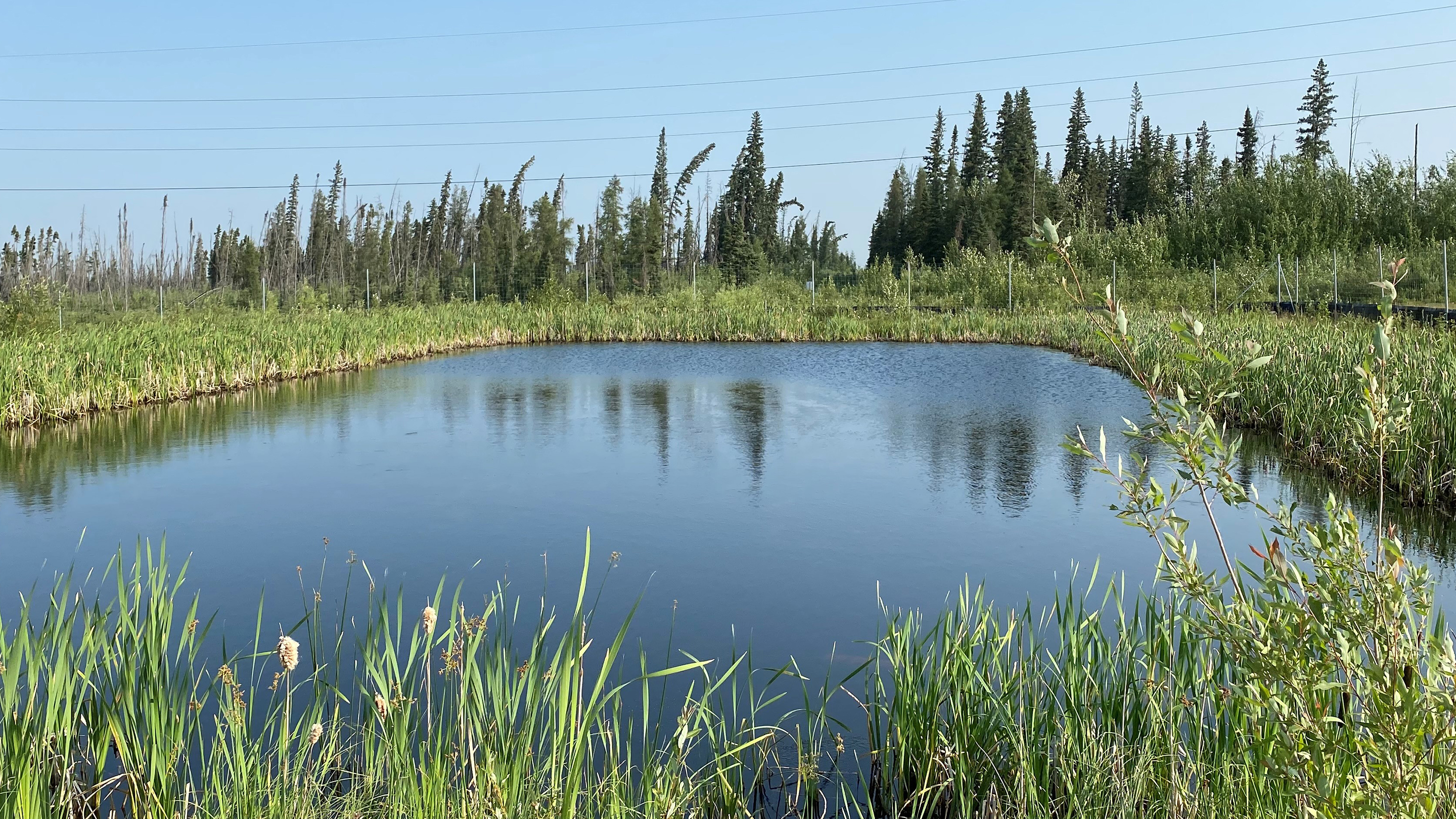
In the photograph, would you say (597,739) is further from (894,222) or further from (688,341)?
(894,222)

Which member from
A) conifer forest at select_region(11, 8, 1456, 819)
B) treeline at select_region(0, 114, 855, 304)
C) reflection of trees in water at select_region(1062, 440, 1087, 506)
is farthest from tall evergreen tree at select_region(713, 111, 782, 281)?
reflection of trees in water at select_region(1062, 440, 1087, 506)

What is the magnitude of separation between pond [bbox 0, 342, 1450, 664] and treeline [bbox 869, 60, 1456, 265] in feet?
51.1

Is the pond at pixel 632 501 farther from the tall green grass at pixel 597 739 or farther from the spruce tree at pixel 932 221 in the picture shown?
the spruce tree at pixel 932 221

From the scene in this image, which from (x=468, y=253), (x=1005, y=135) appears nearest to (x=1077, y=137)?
(x=1005, y=135)

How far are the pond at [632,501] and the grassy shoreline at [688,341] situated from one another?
46cm

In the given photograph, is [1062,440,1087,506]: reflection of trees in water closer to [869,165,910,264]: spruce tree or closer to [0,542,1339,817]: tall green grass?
[0,542,1339,817]: tall green grass

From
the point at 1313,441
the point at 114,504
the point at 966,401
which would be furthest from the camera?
the point at 966,401

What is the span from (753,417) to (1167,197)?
1583 inches

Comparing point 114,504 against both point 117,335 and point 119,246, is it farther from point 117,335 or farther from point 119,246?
point 119,246

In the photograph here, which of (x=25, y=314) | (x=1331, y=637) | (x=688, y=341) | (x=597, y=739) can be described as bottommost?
(x=597, y=739)

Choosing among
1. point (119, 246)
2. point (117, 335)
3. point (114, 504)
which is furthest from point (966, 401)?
point (119, 246)

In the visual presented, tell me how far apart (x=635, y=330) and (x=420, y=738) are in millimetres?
21311

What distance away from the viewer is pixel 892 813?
318 cm

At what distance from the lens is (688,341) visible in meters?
23.7
